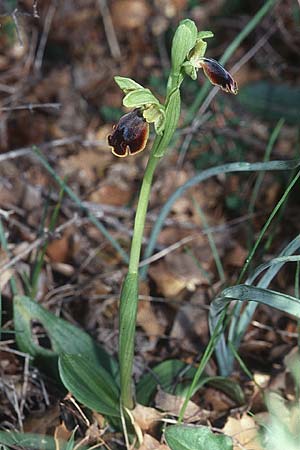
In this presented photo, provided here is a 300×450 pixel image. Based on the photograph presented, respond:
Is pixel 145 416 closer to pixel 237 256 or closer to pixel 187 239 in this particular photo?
pixel 187 239

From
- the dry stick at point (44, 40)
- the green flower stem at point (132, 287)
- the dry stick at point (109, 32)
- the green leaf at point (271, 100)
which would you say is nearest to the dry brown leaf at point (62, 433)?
the green flower stem at point (132, 287)

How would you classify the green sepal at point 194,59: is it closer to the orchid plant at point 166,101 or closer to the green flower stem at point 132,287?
the orchid plant at point 166,101

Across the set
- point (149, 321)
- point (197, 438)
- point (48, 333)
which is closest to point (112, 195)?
point (149, 321)

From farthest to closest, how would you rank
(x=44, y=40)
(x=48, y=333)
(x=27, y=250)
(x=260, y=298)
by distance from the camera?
(x=44, y=40), (x=27, y=250), (x=48, y=333), (x=260, y=298)

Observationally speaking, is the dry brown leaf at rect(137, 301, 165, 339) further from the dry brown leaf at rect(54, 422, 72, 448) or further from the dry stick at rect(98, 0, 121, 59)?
the dry stick at rect(98, 0, 121, 59)

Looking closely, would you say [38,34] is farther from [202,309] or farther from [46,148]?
[202,309]

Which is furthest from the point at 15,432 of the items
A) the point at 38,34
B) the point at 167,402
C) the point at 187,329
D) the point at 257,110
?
the point at 38,34

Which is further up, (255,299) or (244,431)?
(255,299)
